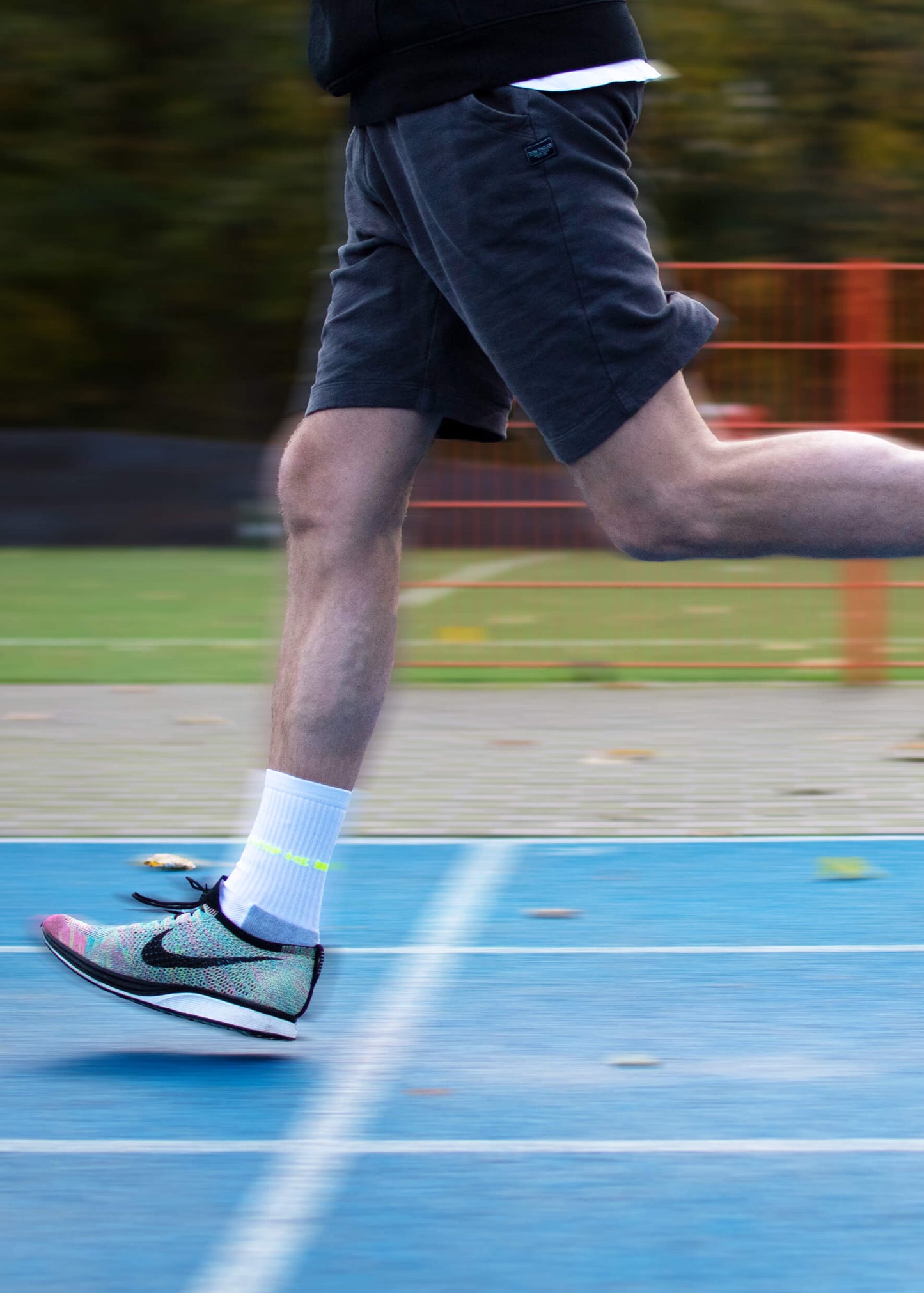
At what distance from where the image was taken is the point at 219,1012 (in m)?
3.09

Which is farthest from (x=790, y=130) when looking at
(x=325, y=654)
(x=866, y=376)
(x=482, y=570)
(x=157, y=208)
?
(x=325, y=654)

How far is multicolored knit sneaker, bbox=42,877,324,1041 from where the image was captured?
309cm

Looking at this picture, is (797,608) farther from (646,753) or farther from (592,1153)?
(592,1153)

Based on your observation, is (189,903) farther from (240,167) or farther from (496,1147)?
(240,167)

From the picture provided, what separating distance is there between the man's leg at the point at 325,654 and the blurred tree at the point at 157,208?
1522 centimetres

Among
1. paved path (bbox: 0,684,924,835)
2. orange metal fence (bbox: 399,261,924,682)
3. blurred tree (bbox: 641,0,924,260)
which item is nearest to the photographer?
paved path (bbox: 0,684,924,835)

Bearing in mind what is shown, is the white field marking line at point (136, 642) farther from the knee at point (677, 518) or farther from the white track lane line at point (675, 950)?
the knee at point (677, 518)

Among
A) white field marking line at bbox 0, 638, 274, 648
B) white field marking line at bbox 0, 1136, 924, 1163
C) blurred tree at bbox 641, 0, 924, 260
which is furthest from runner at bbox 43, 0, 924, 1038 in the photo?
blurred tree at bbox 641, 0, 924, 260

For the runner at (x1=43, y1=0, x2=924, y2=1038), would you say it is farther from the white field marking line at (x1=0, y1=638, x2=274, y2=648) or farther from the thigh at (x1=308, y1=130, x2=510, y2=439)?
the white field marking line at (x1=0, y1=638, x2=274, y2=648)

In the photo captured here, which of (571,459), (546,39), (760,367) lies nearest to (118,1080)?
(571,459)

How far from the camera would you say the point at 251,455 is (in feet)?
53.3

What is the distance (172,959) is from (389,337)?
95 cm

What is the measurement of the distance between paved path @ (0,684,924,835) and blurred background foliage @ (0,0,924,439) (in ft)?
36.3

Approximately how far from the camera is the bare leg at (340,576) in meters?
3.16
